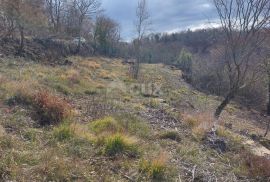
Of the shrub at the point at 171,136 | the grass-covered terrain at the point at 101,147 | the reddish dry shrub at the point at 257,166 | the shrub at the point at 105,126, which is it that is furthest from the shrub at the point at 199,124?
the shrub at the point at 105,126

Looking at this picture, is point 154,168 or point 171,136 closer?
point 154,168

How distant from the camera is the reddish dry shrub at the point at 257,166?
781cm

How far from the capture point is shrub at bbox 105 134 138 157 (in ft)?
23.5

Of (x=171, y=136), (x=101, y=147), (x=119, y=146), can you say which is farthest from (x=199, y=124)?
(x=101, y=147)

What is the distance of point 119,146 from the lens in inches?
288

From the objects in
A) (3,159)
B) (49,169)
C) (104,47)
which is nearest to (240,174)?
(49,169)

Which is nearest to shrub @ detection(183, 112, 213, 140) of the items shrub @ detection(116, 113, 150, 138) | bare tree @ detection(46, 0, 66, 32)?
shrub @ detection(116, 113, 150, 138)

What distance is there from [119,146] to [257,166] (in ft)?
10.7

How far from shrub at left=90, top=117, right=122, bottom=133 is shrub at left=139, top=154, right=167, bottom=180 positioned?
1901 millimetres

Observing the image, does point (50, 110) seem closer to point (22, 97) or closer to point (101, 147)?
point (22, 97)

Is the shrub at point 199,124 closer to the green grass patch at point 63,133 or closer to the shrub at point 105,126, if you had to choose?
the shrub at point 105,126

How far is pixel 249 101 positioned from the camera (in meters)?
38.7

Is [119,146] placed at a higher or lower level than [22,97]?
lower

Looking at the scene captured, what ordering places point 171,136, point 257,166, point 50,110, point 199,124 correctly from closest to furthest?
1. point 257,166
2. point 50,110
3. point 171,136
4. point 199,124
